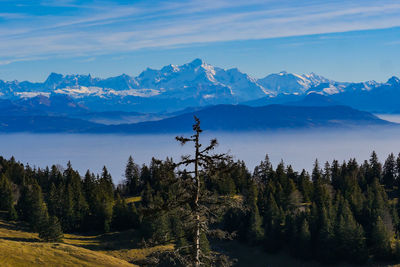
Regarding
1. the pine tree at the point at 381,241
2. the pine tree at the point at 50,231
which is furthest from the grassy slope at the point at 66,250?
the pine tree at the point at 381,241

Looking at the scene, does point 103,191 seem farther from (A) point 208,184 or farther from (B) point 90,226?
(A) point 208,184

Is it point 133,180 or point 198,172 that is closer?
point 198,172

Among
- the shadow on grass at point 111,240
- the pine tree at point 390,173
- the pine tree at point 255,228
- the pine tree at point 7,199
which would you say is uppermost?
the pine tree at point 390,173

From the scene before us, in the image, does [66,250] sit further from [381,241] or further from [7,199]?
[381,241]

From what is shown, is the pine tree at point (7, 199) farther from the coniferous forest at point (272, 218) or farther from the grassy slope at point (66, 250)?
the grassy slope at point (66, 250)

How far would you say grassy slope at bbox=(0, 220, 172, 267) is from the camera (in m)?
66.7

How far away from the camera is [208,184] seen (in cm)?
13150

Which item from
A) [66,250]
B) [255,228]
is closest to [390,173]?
[255,228]

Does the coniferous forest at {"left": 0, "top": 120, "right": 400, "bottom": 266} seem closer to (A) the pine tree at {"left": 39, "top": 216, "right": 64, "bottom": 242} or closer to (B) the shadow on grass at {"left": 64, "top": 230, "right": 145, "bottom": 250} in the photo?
(A) the pine tree at {"left": 39, "top": 216, "right": 64, "bottom": 242}

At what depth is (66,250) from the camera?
75.1m

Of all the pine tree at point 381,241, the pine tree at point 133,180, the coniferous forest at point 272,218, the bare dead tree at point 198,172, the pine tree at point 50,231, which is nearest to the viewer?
the bare dead tree at point 198,172

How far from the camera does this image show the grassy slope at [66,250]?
6669 cm

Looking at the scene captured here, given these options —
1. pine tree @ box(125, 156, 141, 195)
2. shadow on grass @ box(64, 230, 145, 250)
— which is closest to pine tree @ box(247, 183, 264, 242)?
shadow on grass @ box(64, 230, 145, 250)

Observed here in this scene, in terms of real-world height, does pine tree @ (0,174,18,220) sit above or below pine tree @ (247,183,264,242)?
above
